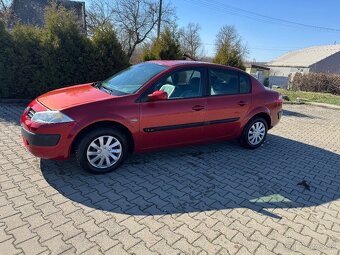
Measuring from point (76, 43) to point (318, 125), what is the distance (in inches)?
299

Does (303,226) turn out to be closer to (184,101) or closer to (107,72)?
(184,101)

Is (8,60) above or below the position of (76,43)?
below

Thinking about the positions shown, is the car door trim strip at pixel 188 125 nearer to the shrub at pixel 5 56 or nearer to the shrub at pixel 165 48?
the shrub at pixel 5 56

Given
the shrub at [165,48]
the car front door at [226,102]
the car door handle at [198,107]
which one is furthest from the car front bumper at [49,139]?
the shrub at [165,48]

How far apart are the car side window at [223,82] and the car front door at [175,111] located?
203 millimetres

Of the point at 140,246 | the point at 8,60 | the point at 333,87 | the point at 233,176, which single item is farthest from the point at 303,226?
the point at 333,87

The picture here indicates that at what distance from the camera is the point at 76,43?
24.2 ft

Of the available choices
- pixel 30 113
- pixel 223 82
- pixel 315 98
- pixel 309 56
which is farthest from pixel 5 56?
pixel 309 56

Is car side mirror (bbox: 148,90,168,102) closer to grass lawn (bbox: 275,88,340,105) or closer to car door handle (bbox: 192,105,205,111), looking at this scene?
car door handle (bbox: 192,105,205,111)

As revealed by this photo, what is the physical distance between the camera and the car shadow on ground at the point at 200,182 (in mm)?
3199

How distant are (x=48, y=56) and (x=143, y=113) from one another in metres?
4.65

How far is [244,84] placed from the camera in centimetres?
496

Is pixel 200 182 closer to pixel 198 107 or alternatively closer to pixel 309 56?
pixel 198 107

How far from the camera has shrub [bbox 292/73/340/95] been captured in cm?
2012
